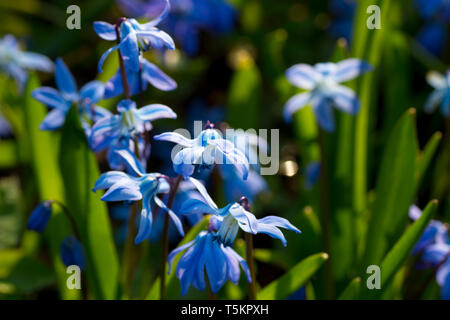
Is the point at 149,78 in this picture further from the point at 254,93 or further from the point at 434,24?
the point at 434,24

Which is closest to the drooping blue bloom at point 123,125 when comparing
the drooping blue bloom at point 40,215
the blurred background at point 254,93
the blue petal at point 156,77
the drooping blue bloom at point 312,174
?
the blue petal at point 156,77

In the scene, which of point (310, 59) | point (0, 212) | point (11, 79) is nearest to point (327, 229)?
point (0, 212)

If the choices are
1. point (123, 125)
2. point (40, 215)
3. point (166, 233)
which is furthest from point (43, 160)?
point (166, 233)

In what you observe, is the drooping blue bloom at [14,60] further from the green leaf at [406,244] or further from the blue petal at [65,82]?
the green leaf at [406,244]

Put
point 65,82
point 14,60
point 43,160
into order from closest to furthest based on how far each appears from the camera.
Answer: point 65,82 < point 43,160 < point 14,60

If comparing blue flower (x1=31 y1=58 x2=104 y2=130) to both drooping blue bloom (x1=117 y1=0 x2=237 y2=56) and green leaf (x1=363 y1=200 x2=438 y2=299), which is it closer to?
green leaf (x1=363 y1=200 x2=438 y2=299)

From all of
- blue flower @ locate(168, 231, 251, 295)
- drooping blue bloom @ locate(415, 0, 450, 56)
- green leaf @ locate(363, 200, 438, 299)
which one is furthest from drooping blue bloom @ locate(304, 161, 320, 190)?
drooping blue bloom @ locate(415, 0, 450, 56)
